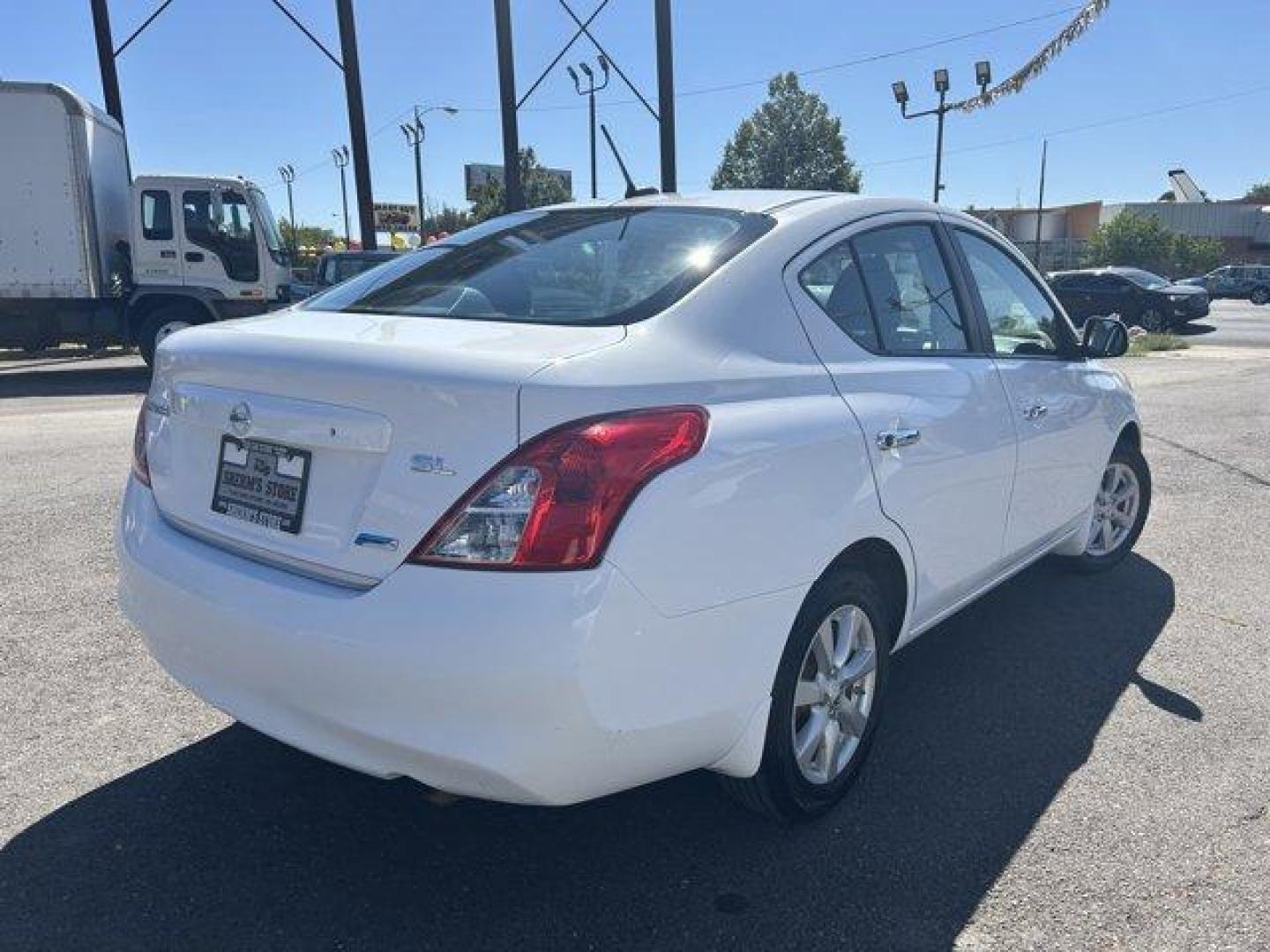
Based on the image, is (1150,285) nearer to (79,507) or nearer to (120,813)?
(79,507)

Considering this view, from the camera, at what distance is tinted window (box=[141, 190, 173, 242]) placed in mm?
13930

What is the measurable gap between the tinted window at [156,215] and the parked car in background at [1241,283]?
1607 inches

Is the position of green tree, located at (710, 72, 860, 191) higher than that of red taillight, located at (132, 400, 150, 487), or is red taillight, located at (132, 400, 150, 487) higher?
green tree, located at (710, 72, 860, 191)

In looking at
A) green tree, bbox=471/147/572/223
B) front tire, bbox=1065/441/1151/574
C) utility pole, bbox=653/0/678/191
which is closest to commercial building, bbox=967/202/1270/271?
green tree, bbox=471/147/572/223

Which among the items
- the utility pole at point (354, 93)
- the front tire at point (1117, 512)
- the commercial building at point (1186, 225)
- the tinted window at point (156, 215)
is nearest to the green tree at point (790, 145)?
the commercial building at point (1186, 225)

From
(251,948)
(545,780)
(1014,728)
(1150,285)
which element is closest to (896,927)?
(545,780)

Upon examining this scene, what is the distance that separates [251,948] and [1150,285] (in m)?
27.7

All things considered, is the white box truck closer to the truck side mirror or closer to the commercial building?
the truck side mirror

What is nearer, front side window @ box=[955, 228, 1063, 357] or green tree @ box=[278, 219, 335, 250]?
front side window @ box=[955, 228, 1063, 357]

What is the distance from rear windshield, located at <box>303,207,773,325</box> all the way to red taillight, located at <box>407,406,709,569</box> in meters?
0.49

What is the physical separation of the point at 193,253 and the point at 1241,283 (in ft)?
147

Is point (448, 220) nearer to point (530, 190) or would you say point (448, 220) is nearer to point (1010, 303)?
point (530, 190)

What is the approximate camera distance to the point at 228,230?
1434 centimetres

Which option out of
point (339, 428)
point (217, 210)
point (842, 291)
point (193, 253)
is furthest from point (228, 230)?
point (339, 428)
